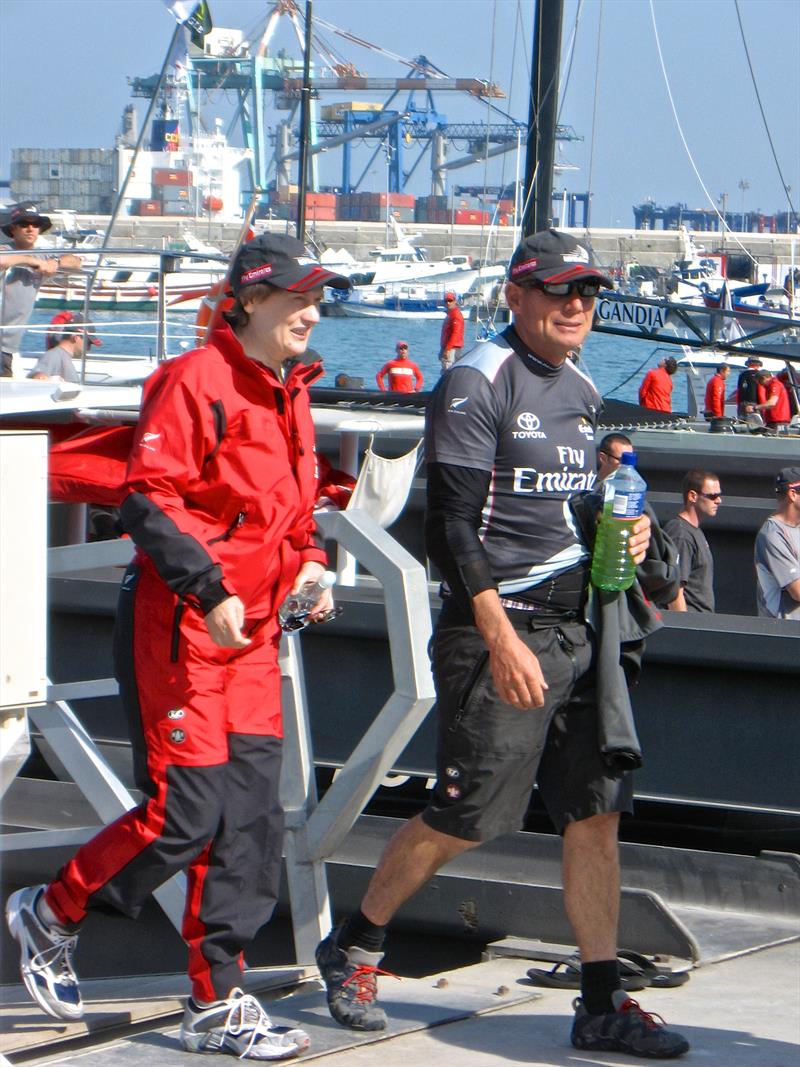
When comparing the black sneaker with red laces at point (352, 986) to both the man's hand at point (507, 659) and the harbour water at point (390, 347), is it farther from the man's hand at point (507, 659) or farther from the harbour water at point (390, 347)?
the harbour water at point (390, 347)

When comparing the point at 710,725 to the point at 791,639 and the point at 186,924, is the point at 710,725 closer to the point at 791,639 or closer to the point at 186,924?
the point at 791,639

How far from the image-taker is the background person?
372 inches

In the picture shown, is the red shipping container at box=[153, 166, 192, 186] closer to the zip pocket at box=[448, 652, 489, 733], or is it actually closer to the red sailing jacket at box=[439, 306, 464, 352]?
the red sailing jacket at box=[439, 306, 464, 352]

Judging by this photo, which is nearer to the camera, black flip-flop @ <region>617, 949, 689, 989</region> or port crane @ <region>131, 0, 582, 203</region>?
black flip-flop @ <region>617, 949, 689, 989</region>

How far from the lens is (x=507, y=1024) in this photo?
403 cm

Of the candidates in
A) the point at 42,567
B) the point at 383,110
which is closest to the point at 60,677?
the point at 42,567

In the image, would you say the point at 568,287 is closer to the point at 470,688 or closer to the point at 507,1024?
the point at 470,688

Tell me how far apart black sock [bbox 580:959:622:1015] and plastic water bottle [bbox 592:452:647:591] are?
0.92m

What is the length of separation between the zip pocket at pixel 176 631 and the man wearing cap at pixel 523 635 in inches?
26.4

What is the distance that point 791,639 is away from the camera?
18.2 ft

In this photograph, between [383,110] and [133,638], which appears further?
[383,110]

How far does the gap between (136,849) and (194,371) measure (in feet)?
3.56

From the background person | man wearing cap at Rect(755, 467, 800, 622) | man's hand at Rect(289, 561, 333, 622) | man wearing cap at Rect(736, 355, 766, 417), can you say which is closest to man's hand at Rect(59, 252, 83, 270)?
the background person

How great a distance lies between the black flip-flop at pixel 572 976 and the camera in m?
4.41
